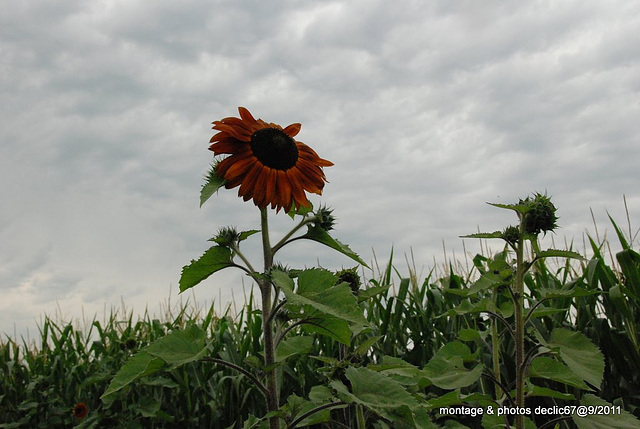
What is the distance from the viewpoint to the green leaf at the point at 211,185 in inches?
80.2

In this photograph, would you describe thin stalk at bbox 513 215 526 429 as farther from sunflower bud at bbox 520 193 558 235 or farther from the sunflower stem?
the sunflower stem

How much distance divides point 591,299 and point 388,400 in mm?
3138

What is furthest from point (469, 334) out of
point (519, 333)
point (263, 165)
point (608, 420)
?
point (263, 165)

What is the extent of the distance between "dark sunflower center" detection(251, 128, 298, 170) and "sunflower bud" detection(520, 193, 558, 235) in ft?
3.62

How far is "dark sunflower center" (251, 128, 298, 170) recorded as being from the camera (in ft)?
7.11

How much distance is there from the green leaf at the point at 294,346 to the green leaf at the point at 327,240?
48 centimetres

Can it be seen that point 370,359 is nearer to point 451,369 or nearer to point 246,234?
point 451,369

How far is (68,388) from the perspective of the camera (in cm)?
605

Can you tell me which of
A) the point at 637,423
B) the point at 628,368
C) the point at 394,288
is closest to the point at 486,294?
the point at 394,288

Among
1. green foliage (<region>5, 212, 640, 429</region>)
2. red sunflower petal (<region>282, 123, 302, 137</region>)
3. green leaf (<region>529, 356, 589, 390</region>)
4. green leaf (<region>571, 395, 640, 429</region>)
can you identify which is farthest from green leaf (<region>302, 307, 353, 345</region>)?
green leaf (<region>571, 395, 640, 429</region>)

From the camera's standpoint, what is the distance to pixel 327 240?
2.11 m

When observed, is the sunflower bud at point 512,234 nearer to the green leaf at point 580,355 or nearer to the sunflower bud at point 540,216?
the sunflower bud at point 540,216

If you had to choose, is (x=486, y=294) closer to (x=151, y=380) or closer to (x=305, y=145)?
(x=151, y=380)

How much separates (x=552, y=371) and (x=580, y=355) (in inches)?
5.8
